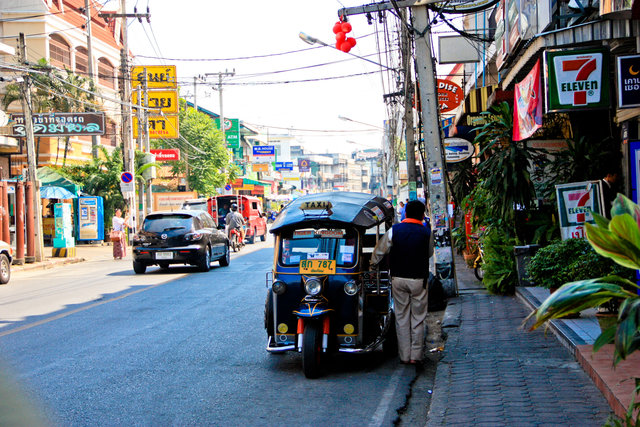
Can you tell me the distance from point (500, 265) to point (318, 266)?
5890mm

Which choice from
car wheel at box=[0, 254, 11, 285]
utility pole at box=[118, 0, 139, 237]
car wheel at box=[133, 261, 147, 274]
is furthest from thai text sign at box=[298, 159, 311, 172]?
car wheel at box=[0, 254, 11, 285]

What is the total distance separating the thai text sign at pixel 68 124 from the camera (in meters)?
26.2

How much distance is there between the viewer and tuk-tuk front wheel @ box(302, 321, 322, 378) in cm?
729

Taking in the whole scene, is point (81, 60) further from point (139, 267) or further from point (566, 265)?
point (566, 265)

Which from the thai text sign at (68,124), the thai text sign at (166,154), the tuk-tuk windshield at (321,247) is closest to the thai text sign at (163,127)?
the thai text sign at (166,154)

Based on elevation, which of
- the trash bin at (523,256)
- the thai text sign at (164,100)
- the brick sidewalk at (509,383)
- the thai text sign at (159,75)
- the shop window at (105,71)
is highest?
the shop window at (105,71)

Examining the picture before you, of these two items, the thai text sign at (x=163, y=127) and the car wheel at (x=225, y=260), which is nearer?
the car wheel at (x=225, y=260)

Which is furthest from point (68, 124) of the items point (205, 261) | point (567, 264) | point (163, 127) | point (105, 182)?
point (567, 264)

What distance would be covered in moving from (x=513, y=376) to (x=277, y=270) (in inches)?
110

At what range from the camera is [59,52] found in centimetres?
4494

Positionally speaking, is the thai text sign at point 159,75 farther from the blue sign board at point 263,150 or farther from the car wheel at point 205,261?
the blue sign board at point 263,150

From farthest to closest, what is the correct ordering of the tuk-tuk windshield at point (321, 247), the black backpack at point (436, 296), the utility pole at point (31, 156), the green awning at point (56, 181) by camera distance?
the green awning at point (56, 181) < the utility pole at point (31, 156) < the black backpack at point (436, 296) < the tuk-tuk windshield at point (321, 247)

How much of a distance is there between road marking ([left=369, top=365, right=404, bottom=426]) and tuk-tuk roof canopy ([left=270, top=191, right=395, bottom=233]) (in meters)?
1.70

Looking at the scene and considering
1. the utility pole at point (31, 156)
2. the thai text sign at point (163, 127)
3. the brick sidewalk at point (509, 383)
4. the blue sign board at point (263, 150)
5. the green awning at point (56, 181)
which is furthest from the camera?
the blue sign board at point (263, 150)
